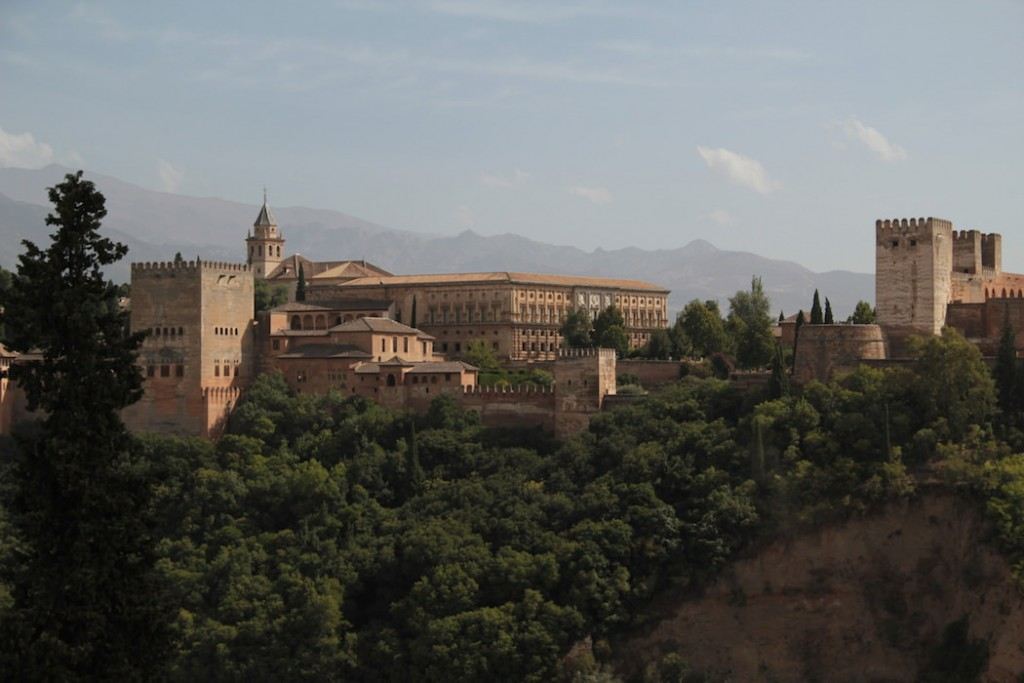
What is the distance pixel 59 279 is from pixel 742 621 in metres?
33.7

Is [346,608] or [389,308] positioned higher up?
[389,308]

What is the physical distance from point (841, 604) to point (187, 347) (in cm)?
2542

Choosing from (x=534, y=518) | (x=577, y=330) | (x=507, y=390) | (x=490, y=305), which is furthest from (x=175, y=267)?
(x=577, y=330)

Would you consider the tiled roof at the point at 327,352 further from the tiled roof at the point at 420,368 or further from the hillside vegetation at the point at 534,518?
the hillside vegetation at the point at 534,518

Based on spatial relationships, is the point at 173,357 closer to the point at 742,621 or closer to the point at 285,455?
the point at 285,455

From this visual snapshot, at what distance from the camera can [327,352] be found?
6950 centimetres

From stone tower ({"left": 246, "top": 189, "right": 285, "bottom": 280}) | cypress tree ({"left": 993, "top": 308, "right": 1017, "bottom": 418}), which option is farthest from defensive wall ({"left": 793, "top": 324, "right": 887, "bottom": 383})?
stone tower ({"left": 246, "top": 189, "right": 285, "bottom": 280})

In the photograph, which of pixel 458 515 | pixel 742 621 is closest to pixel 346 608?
pixel 458 515

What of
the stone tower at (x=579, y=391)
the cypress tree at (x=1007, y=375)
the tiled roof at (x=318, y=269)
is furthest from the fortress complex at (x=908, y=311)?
the tiled roof at (x=318, y=269)

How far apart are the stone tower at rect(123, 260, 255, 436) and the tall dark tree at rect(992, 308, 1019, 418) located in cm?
2740

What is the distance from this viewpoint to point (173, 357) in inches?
2628

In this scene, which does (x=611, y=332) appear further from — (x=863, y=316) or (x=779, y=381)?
(x=779, y=381)

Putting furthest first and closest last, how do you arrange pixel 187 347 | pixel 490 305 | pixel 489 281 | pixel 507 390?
pixel 489 281
pixel 490 305
pixel 507 390
pixel 187 347

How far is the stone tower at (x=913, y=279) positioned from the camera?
62.2 meters
